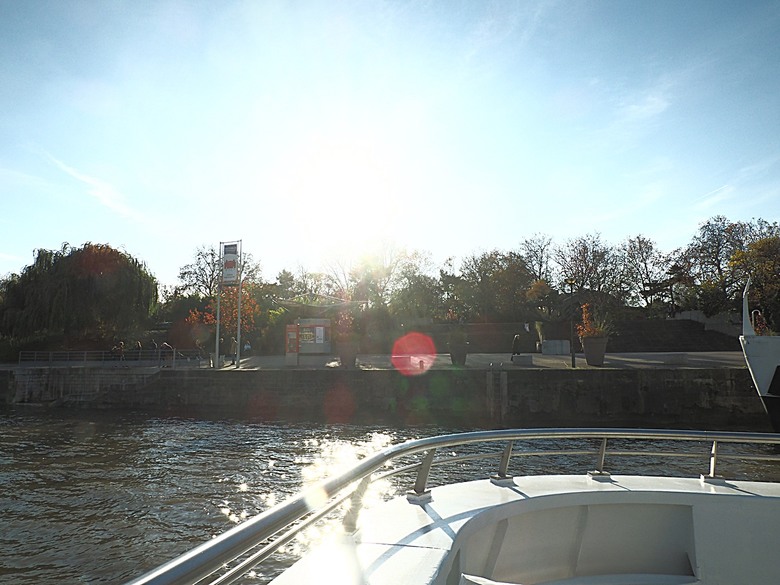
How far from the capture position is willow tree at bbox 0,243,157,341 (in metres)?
30.6

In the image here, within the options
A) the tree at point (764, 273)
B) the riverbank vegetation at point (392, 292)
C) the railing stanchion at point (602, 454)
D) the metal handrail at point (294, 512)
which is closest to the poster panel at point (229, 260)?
the riverbank vegetation at point (392, 292)

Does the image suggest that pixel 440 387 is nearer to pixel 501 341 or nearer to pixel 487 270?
pixel 501 341

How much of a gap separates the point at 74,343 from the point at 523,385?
28.0 metres

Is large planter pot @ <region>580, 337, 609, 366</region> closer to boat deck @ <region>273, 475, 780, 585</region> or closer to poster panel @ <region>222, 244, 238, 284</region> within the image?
poster panel @ <region>222, 244, 238, 284</region>

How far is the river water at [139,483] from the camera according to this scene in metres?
6.62

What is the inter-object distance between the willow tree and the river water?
14.1m

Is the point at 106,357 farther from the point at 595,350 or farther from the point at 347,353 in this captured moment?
the point at 595,350

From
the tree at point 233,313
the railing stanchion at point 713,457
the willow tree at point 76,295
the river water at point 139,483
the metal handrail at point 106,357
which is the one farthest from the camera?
the tree at point 233,313

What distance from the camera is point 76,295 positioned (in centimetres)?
3102

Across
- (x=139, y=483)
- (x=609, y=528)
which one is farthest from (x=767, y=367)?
(x=139, y=483)

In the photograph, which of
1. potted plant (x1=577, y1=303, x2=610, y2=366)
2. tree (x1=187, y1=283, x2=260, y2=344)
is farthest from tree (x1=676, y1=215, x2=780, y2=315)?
tree (x1=187, y1=283, x2=260, y2=344)

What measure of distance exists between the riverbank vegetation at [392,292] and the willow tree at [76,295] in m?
0.06

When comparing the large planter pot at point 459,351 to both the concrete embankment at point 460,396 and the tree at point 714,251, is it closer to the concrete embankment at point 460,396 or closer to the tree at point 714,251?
the concrete embankment at point 460,396

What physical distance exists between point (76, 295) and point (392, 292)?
72.6 feet
